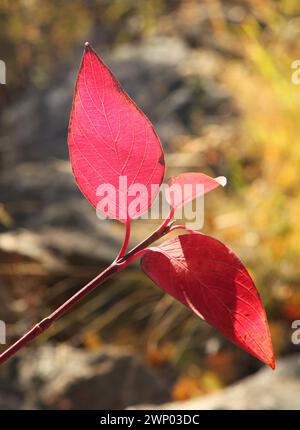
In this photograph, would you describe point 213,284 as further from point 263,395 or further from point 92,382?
point 92,382

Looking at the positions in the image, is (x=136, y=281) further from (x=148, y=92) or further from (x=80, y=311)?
(x=148, y=92)

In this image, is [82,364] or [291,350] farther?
[291,350]

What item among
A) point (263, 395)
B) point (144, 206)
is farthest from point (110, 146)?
point (263, 395)

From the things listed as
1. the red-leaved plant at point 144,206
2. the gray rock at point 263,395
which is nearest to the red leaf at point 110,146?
the red-leaved plant at point 144,206

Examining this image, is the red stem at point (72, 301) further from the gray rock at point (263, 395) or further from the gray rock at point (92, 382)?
the gray rock at point (92, 382)

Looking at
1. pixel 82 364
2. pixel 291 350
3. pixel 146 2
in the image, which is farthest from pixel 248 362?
pixel 146 2
